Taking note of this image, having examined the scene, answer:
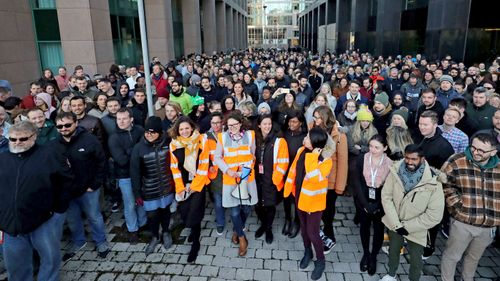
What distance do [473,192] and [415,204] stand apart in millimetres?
638

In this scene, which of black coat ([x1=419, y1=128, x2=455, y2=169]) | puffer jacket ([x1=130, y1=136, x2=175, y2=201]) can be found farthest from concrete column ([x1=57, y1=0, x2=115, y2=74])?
black coat ([x1=419, y1=128, x2=455, y2=169])

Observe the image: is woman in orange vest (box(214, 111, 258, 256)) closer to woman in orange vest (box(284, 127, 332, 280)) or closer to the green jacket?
woman in orange vest (box(284, 127, 332, 280))

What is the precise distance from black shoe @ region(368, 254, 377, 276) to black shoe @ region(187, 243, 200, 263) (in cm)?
243

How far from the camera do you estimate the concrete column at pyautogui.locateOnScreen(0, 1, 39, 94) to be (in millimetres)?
10773

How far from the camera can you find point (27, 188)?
12.1 ft

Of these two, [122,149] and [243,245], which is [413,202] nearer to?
[243,245]

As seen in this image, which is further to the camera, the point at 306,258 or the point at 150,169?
the point at 150,169

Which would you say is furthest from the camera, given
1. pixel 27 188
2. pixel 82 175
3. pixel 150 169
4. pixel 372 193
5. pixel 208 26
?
pixel 208 26

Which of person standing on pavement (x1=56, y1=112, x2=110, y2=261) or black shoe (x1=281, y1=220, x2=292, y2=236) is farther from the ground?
person standing on pavement (x1=56, y1=112, x2=110, y2=261)

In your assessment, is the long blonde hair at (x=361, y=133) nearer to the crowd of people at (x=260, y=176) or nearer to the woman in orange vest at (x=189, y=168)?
the crowd of people at (x=260, y=176)

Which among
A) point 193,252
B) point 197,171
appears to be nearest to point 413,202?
point 197,171

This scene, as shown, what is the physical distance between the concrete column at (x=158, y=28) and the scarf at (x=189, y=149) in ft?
51.3

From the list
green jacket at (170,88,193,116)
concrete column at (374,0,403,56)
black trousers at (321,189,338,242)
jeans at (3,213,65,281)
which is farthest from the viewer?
concrete column at (374,0,403,56)

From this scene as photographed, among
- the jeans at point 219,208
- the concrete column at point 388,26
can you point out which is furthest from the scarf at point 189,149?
the concrete column at point 388,26
